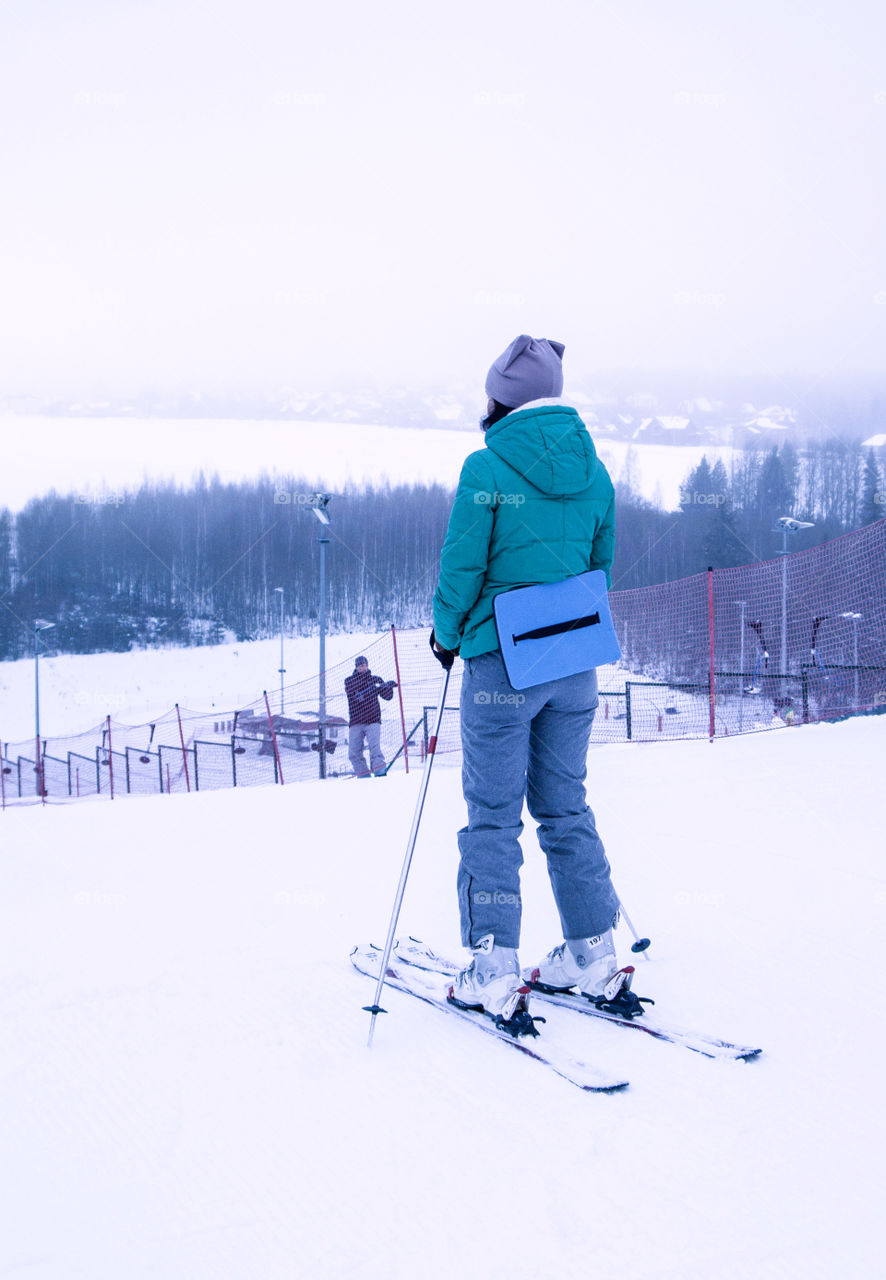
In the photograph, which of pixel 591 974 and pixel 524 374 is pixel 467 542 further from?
pixel 591 974

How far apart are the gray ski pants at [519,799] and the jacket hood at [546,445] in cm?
43

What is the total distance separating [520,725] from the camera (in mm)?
1876

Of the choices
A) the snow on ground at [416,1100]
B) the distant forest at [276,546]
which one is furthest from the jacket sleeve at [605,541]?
the distant forest at [276,546]

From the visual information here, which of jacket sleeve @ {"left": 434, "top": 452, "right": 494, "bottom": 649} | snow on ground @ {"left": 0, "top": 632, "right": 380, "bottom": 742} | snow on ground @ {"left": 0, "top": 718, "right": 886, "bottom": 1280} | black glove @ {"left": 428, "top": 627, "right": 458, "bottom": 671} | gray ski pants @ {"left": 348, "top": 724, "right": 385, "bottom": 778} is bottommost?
snow on ground @ {"left": 0, "top": 632, "right": 380, "bottom": 742}

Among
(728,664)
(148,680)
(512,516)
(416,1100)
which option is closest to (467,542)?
(512,516)

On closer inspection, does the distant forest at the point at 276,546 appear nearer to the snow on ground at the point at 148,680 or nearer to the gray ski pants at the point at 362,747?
the snow on ground at the point at 148,680

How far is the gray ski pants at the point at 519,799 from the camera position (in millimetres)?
1873

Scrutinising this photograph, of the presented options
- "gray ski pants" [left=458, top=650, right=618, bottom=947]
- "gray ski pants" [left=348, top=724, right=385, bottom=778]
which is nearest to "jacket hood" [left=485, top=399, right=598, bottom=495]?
"gray ski pants" [left=458, top=650, right=618, bottom=947]

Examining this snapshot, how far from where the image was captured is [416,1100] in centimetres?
152

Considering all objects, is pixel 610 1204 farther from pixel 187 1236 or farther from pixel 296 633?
pixel 296 633

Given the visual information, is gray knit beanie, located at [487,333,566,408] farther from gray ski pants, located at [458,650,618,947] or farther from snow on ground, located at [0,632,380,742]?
snow on ground, located at [0,632,380,742]

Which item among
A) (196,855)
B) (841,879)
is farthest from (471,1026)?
(196,855)

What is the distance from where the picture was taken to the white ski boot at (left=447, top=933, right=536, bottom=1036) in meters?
1.79

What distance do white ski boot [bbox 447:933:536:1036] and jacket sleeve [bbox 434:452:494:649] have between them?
2.56ft
